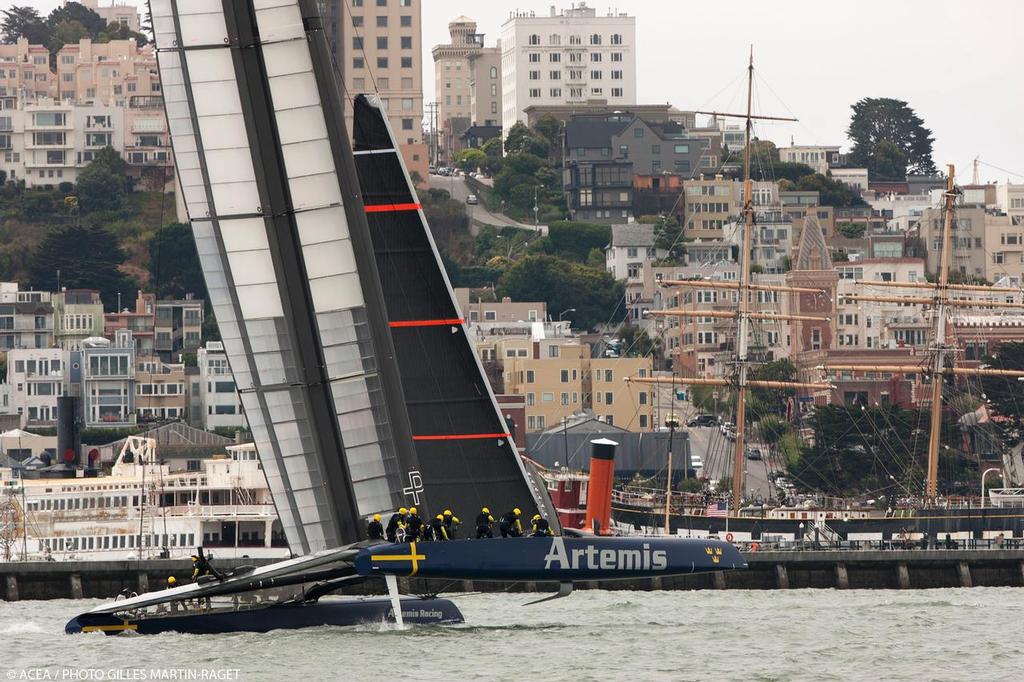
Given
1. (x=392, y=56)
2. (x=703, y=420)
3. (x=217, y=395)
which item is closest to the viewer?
(x=217, y=395)

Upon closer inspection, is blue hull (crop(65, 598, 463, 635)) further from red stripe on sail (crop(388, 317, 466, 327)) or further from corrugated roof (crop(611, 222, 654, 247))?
corrugated roof (crop(611, 222, 654, 247))

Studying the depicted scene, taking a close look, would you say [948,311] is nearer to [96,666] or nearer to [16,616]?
[16,616]

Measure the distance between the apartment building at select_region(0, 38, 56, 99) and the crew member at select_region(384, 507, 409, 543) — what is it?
136 metres

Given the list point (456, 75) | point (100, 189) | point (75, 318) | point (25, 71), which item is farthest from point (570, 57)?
point (75, 318)

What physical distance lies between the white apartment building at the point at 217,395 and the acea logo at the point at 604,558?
224ft

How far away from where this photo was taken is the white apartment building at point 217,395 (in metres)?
93.0

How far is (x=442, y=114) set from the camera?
192 metres

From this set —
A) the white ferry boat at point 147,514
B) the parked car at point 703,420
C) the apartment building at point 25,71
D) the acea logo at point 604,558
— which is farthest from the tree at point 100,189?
the acea logo at point 604,558

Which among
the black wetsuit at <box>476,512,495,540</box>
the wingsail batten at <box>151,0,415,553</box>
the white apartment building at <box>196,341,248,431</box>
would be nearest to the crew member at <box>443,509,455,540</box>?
the black wetsuit at <box>476,512,495,540</box>

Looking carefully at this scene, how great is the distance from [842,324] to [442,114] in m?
86.6

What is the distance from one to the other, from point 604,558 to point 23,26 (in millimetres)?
160485

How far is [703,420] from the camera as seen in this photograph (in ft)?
323

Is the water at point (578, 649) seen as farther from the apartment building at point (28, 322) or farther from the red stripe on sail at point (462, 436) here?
the apartment building at point (28, 322)

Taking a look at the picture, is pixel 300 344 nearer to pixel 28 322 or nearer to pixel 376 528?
pixel 376 528
